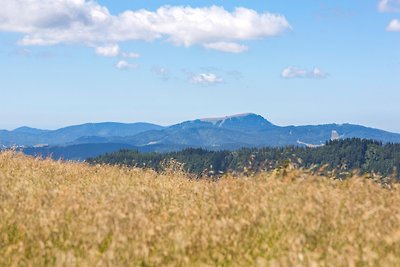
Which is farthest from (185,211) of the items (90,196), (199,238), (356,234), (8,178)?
(8,178)

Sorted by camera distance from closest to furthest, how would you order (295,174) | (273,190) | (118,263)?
(118,263)
(273,190)
(295,174)

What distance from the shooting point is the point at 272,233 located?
6.27 meters

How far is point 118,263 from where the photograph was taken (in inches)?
203

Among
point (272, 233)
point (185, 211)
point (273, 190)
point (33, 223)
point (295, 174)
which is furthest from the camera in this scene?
point (295, 174)

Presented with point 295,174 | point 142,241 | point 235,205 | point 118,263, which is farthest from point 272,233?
point 295,174

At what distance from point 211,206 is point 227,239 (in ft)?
4.54

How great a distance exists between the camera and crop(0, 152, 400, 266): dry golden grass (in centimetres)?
531

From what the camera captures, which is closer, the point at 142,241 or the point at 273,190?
the point at 142,241

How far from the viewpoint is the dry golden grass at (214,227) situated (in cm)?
531

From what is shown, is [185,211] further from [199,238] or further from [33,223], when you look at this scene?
[33,223]

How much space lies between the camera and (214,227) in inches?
248

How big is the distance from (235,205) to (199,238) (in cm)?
136

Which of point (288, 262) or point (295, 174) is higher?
point (295, 174)

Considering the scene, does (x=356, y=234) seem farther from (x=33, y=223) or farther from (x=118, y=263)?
(x=33, y=223)
